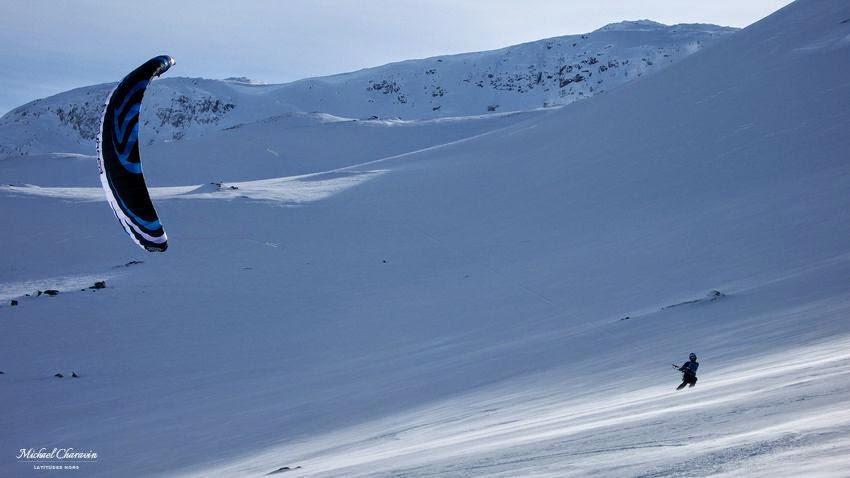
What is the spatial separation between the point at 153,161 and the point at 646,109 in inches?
1587

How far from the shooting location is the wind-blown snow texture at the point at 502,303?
7.30 metres

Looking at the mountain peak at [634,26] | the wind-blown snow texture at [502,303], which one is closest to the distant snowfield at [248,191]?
the wind-blown snow texture at [502,303]

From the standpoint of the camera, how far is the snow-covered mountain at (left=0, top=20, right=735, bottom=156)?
127562 millimetres

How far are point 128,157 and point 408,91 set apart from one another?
133 metres

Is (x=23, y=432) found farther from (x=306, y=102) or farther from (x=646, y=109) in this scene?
(x=306, y=102)

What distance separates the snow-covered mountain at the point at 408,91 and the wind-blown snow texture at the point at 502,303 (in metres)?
84.1

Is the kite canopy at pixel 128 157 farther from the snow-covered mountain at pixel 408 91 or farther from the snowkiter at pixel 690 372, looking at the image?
the snow-covered mountain at pixel 408 91

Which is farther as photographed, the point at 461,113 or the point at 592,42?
the point at 592,42

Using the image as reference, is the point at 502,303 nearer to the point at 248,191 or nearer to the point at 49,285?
the point at 49,285

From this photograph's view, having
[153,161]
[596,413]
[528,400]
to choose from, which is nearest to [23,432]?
[528,400]

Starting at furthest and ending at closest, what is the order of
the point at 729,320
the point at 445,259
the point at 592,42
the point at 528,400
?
the point at 592,42 < the point at 445,259 < the point at 729,320 < the point at 528,400

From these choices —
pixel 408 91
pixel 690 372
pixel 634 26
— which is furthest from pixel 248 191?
pixel 634 26

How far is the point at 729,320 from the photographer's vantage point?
13.7m

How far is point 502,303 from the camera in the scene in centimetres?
2142
